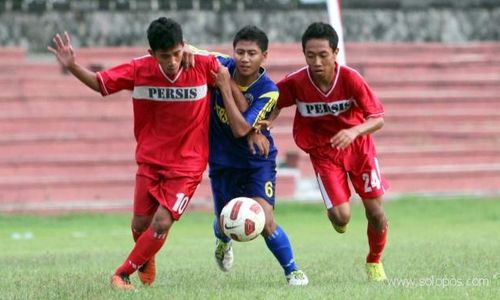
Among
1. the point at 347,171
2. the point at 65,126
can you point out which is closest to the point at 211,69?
the point at 347,171

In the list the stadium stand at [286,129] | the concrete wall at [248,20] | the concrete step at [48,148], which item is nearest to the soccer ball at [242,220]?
the stadium stand at [286,129]

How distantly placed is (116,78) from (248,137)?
112 centimetres

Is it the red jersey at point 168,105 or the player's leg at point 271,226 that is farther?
the player's leg at point 271,226

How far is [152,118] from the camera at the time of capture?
31.1ft

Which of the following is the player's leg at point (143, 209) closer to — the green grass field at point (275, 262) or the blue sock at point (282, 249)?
the green grass field at point (275, 262)

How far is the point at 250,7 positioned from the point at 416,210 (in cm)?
803

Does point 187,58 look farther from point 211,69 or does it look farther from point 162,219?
point 162,219

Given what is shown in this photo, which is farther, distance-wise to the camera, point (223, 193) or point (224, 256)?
point (224, 256)

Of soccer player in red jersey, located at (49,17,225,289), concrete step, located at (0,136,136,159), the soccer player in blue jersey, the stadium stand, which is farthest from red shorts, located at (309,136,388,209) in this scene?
concrete step, located at (0,136,136,159)

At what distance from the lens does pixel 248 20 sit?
27.9 metres

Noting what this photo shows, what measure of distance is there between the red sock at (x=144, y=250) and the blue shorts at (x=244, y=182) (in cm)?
103

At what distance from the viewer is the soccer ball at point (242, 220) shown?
9266mm

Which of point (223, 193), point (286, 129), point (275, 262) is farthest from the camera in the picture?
point (286, 129)

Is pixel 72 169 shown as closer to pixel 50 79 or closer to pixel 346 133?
pixel 50 79
